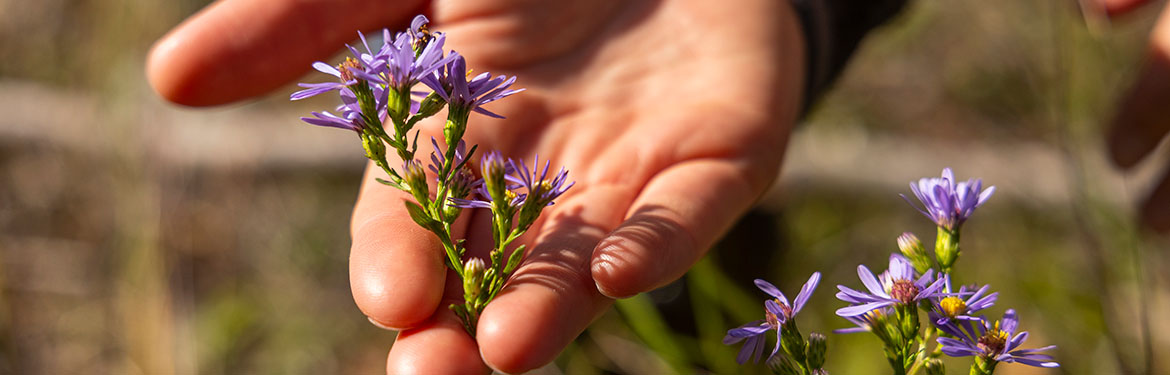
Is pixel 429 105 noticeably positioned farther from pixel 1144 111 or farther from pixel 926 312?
pixel 1144 111

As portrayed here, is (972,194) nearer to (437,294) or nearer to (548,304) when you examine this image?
(548,304)

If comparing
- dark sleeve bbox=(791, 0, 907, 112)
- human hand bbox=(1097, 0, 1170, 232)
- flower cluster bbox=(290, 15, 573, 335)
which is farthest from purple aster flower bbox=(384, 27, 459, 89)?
human hand bbox=(1097, 0, 1170, 232)

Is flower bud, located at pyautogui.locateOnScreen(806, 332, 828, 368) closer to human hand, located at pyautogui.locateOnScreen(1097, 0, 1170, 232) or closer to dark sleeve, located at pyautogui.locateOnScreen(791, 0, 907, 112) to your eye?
human hand, located at pyautogui.locateOnScreen(1097, 0, 1170, 232)

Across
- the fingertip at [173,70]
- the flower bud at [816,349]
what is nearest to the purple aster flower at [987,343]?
the flower bud at [816,349]

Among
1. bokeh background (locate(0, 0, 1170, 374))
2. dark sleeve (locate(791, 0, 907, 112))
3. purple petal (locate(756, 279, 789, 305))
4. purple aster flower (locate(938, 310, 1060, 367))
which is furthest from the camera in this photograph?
bokeh background (locate(0, 0, 1170, 374))

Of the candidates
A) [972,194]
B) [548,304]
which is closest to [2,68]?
[548,304]

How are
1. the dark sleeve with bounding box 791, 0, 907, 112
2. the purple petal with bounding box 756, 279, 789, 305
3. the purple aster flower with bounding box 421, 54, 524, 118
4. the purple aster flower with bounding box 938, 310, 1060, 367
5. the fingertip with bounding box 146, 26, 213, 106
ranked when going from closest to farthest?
the purple aster flower with bounding box 938, 310, 1060, 367
the purple petal with bounding box 756, 279, 789, 305
the purple aster flower with bounding box 421, 54, 524, 118
the fingertip with bounding box 146, 26, 213, 106
the dark sleeve with bounding box 791, 0, 907, 112

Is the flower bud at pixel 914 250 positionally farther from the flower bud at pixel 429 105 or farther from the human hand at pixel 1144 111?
the human hand at pixel 1144 111

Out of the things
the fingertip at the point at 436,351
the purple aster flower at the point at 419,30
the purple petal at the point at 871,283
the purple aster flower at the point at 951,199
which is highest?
the purple aster flower at the point at 419,30

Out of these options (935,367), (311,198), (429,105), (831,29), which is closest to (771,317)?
(935,367)
